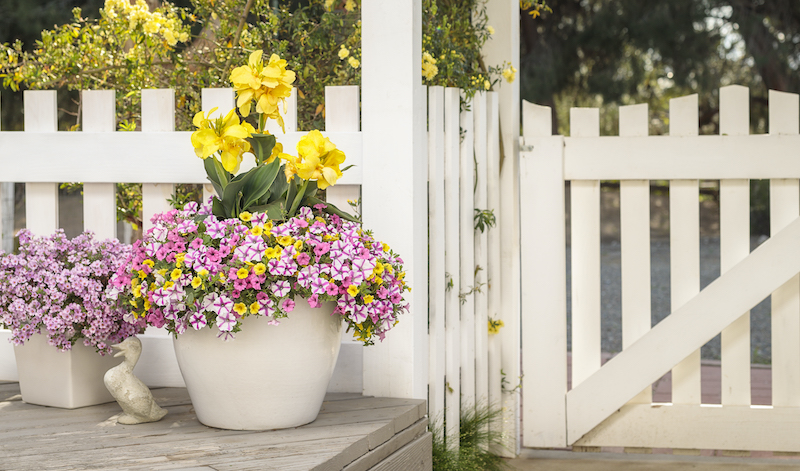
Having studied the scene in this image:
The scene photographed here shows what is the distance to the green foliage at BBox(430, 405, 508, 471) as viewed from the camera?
1.95 metres

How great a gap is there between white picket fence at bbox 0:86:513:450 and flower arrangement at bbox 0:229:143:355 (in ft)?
1.08

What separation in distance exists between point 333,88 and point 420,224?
437mm

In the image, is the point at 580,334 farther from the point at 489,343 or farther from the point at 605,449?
the point at 605,449

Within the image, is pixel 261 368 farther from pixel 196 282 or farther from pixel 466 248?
pixel 466 248

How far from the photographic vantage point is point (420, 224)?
183cm

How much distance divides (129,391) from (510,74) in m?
1.62

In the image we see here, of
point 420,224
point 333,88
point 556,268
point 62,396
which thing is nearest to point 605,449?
point 556,268

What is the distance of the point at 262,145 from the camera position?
156 centimetres

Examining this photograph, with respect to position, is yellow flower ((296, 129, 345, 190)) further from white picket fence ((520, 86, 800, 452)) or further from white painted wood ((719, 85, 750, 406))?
white painted wood ((719, 85, 750, 406))

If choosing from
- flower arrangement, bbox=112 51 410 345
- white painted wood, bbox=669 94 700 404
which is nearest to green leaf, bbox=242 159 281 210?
flower arrangement, bbox=112 51 410 345

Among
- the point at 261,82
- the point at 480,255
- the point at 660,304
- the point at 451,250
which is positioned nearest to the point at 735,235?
the point at 480,255

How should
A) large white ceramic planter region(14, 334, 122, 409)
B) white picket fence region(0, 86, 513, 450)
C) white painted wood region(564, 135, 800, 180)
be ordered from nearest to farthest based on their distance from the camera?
large white ceramic planter region(14, 334, 122, 409)
white picket fence region(0, 86, 513, 450)
white painted wood region(564, 135, 800, 180)

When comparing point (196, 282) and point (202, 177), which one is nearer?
point (196, 282)

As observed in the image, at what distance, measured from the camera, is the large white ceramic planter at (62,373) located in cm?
166
